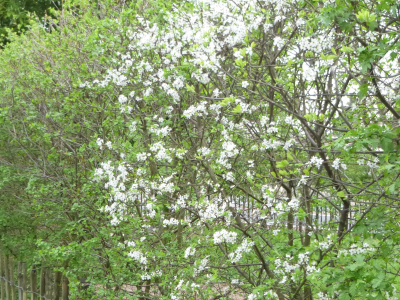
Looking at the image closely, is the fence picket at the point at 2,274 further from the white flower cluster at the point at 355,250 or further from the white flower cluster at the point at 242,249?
the white flower cluster at the point at 355,250

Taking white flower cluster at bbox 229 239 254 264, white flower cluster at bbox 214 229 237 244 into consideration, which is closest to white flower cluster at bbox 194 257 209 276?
white flower cluster at bbox 229 239 254 264

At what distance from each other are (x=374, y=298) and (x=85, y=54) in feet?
18.0

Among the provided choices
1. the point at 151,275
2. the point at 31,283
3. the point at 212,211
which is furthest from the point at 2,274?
the point at 212,211

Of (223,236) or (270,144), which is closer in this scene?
(223,236)

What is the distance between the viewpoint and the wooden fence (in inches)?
321

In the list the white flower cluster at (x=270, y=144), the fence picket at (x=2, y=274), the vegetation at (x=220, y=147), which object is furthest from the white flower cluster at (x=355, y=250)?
the fence picket at (x=2, y=274)

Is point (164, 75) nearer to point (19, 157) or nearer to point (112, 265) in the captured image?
point (112, 265)

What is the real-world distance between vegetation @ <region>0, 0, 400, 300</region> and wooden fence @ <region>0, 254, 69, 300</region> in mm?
573

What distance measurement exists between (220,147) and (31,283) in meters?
5.07

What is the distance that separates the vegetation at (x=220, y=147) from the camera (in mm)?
3824

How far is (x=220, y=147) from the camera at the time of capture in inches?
202

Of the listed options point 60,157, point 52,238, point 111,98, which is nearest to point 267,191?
point 111,98

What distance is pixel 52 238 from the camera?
25.3 feet

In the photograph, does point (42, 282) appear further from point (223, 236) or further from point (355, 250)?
point (355, 250)
